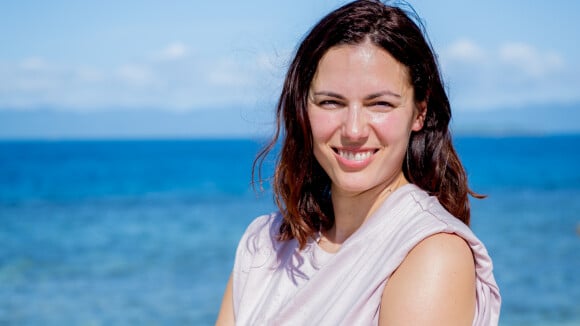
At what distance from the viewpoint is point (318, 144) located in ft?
8.04

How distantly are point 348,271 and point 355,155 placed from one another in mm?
352

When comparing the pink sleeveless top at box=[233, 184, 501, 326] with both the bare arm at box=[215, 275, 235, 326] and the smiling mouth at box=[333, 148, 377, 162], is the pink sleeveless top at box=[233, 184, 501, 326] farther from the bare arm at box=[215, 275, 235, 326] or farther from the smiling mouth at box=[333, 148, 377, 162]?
the smiling mouth at box=[333, 148, 377, 162]

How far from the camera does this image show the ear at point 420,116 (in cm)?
246

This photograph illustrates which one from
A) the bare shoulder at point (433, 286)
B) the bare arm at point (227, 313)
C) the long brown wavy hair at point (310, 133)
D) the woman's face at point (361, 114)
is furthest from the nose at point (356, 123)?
the bare arm at point (227, 313)

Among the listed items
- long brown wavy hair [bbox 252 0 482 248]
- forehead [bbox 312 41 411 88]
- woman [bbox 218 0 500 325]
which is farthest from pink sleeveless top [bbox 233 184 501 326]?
forehead [bbox 312 41 411 88]

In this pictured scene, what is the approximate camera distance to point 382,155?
7.78ft

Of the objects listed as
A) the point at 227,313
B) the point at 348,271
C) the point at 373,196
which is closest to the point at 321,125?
the point at 373,196

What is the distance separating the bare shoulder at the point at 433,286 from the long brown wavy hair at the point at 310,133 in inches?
13.4

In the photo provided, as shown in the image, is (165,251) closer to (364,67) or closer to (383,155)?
(383,155)

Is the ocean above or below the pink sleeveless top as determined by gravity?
above

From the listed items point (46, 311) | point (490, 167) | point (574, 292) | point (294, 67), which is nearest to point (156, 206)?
point (46, 311)

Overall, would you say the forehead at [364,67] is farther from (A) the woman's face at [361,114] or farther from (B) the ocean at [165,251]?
(B) the ocean at [165,251]

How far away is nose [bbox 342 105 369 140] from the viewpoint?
230 cm

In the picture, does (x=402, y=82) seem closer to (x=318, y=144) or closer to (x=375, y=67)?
(x=375, y=67)
